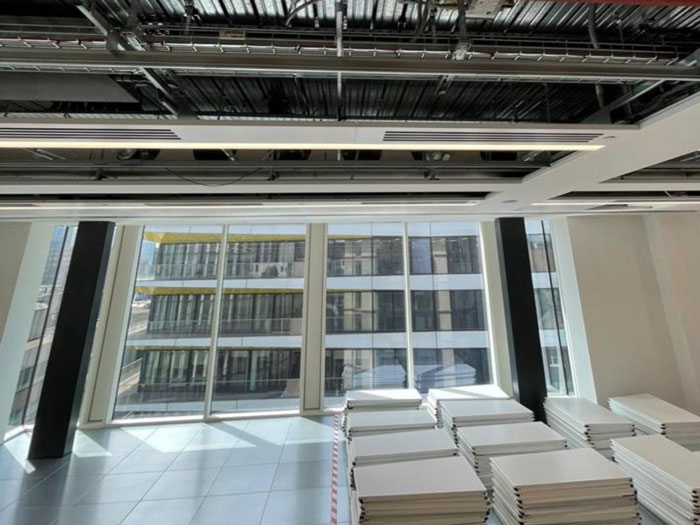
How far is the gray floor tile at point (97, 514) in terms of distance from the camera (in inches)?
110

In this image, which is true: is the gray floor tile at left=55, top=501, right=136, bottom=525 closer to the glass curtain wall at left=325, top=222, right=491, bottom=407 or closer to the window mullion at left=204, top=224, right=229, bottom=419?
the window mullion at left=204, top=224, right=229, bottom=419

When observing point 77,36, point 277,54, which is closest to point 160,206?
point 77,36

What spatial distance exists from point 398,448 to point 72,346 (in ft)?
13.9

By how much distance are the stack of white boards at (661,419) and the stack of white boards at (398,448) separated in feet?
8.74

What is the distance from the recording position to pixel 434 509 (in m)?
2.15

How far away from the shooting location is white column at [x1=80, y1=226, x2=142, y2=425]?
4.89 m

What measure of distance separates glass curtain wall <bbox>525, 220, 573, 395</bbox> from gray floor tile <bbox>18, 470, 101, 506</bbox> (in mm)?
6590

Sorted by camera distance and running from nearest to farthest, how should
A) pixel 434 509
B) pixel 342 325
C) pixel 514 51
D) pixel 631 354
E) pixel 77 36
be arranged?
1. pixel 77 36
2. pixel 514 51
3. pixel 434 509
4. pixel 631 354
5. pixel 342 325

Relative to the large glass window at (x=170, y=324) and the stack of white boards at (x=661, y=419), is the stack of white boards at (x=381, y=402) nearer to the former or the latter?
the stack of white boards at (x=661, y=419)

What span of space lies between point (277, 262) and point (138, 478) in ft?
11.5

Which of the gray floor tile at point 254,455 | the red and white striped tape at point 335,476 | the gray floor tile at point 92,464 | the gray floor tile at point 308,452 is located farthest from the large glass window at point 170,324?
the red and white striped tape at point 335,476

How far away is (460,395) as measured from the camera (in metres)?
4.28

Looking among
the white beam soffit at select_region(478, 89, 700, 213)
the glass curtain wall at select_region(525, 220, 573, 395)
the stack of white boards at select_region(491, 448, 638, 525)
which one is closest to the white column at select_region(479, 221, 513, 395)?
the glass curtain wall at select_region(525, 220, 573, 395)

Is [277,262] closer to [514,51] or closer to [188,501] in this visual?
[188,501]
